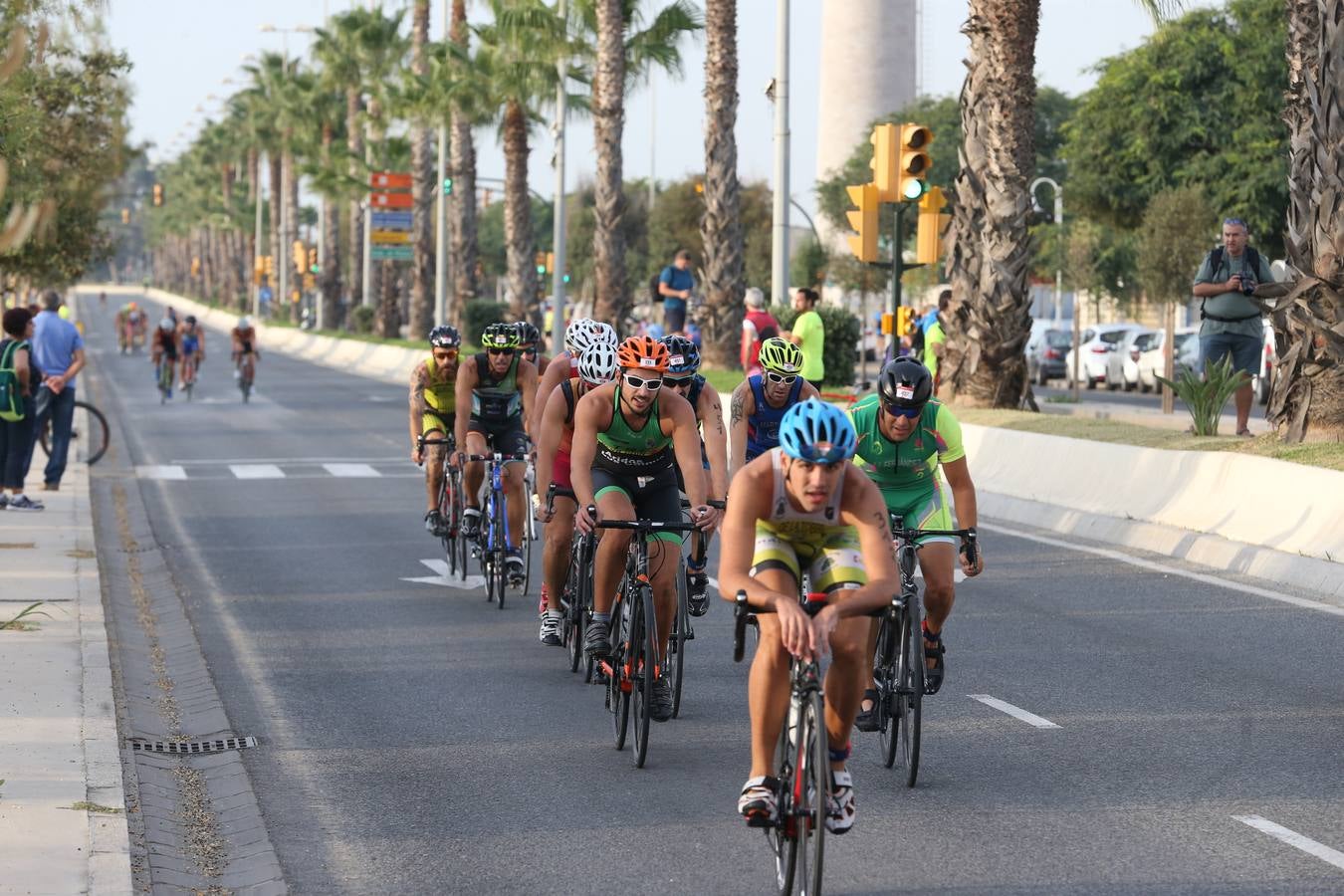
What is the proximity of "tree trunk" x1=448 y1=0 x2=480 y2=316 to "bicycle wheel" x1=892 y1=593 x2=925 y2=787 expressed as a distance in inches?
1991

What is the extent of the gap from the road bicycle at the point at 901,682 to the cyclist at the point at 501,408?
5.22 m

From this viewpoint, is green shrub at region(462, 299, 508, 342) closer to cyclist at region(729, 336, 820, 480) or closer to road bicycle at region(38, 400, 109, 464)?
road bicycle at region(38, 400, 109, 464)

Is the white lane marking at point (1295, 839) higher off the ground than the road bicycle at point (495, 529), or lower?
lower

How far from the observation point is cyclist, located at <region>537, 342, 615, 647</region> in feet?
34.7

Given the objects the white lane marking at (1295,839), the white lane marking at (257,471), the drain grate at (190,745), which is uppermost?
the white lane marking at (1295,839)

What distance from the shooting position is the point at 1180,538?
16.5m

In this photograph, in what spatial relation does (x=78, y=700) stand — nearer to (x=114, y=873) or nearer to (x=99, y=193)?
(x=114, y=873)

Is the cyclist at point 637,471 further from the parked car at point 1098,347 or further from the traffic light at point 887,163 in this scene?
the parked car at point 1098,347

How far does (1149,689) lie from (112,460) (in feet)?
63.7

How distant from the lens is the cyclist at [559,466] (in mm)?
10578

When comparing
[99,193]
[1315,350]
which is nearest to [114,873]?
[1315,350]

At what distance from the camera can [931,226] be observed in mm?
22344

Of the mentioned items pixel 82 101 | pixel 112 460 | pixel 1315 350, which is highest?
pixel 82 101

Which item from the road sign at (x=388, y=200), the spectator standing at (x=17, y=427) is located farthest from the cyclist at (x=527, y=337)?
the road sign at (x=388, y=200)
